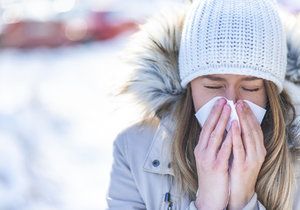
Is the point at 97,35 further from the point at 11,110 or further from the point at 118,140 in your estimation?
the point at 118,140

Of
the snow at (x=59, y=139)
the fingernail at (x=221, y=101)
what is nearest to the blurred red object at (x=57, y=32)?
the snow at (x=59, y=139)

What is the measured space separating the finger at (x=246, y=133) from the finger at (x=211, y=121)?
63 mm

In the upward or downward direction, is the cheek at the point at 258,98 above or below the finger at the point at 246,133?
above

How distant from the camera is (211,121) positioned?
8.06ft

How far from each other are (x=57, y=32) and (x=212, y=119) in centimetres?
1450

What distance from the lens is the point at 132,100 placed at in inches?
109

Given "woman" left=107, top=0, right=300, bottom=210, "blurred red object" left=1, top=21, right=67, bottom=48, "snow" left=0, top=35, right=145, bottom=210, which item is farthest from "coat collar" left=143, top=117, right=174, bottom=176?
"blurred red object" left=1, top=21, right=67, bottom=48

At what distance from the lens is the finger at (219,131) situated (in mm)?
2436

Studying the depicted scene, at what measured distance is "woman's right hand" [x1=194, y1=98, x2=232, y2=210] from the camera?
8.01ft

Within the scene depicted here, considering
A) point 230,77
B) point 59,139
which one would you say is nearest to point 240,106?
point 230,77

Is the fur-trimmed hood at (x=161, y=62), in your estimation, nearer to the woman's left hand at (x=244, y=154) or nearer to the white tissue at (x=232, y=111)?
the white tissue at (x=232, y=111)

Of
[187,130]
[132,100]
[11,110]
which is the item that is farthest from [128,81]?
[11,110]

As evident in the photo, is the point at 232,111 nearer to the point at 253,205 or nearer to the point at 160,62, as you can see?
the point at 253,205

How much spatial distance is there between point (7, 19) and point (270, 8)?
15325mm
